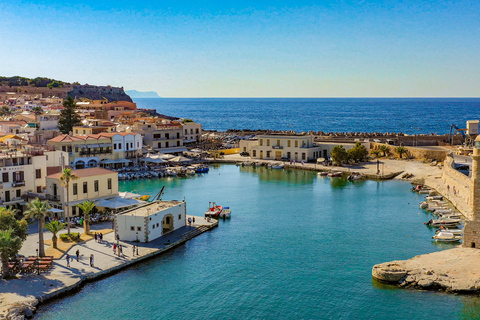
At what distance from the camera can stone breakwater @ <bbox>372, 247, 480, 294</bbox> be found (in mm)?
26953

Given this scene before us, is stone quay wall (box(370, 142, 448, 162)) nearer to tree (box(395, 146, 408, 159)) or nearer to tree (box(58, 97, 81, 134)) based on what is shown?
tree (box(395, 146, 408, 159))

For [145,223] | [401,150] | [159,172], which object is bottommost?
[159,172]

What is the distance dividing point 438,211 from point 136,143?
149ft

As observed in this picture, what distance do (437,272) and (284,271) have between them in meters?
8.77

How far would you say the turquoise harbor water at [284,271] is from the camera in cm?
2564

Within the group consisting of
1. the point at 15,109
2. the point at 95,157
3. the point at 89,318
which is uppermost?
the point at 15,109

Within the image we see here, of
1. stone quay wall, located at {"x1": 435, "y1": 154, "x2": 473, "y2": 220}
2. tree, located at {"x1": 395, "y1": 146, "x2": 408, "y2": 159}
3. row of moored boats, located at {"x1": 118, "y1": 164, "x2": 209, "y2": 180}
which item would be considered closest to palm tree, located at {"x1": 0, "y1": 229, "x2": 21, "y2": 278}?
stone quay wall, located at {"x1": 435, "y1": 154, "x2": 473, "y2": 220}

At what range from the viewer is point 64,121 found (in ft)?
280

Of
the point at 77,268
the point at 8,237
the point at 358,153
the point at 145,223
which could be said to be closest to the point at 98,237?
the point at 145,223

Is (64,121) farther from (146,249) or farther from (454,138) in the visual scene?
(454,138)

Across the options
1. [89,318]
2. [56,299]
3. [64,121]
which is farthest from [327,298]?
[64,121]

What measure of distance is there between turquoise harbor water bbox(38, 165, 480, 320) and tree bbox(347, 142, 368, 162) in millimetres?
20864

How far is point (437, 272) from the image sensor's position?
28094mm

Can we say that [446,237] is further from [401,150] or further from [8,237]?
[401,150]
